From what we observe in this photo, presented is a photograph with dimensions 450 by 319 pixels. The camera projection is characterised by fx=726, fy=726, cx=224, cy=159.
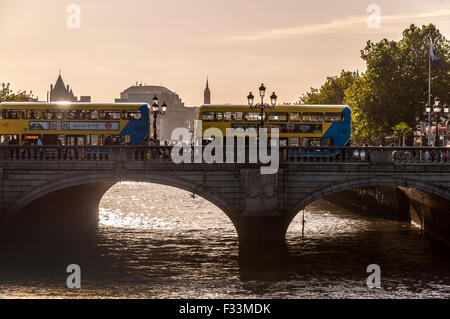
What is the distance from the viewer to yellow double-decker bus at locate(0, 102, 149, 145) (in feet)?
147

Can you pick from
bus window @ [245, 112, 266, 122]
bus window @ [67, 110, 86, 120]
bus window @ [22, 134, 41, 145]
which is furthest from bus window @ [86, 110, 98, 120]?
bus window @ [245, 112, 266, 122]

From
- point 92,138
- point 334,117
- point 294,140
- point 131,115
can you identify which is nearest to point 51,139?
point 92,138

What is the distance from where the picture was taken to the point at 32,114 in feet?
147

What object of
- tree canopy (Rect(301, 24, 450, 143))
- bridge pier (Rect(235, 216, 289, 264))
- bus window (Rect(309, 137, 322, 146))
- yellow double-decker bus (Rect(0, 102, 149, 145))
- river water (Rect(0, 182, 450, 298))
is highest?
tree canopy (Rect(301, 24, 450, 143))

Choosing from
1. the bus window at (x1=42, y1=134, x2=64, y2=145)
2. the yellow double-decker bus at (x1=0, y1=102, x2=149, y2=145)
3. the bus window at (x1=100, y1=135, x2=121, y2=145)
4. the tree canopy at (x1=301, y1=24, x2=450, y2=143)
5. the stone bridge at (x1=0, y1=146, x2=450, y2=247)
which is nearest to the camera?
the stone bridge at (x1=0, y1=146, x2=450, y2=247)

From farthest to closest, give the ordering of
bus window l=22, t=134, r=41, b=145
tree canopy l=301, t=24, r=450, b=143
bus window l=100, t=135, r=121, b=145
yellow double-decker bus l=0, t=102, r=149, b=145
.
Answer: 1. tree canopy l=301, t=24, r=450, b=143
2. yellow double-decker bus l=0, t=102, r=149, b=145
3. bus window l=22, t=134, r=41, b=145
4. bus window l=100, t=135, r=121, b=145

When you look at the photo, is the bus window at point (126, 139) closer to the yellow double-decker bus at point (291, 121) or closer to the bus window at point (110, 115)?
the bus window at point (110, 115)

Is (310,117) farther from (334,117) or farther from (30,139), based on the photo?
(30,139)

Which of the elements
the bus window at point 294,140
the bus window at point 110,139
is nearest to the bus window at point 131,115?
the bus window at point 110,139

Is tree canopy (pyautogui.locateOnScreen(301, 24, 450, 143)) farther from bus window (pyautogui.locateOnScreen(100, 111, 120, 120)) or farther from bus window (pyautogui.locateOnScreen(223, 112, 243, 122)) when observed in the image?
bus window (pyautogui.locateOnScreen(100, 111, 120, 120))

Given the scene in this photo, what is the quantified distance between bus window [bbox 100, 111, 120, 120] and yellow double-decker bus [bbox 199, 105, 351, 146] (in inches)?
204

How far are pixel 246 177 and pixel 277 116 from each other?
34.5 ft

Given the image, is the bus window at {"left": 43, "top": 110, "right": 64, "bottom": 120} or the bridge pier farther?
the bus window at {"left": 43, "top": 110, "right": 64, "bottom": 120}

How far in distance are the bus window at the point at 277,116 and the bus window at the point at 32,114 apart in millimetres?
14222
